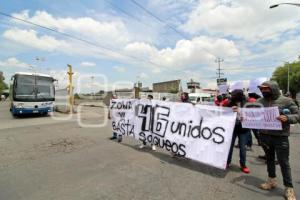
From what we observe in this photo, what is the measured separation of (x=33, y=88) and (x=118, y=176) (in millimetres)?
14001

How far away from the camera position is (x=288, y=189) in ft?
12.6

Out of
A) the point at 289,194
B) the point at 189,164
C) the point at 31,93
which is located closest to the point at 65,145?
the point at 189,164

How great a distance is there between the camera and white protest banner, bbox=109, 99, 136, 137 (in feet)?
25.2

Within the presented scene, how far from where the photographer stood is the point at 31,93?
639 inches

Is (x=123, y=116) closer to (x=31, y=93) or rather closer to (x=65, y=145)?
(x=65, y=145)

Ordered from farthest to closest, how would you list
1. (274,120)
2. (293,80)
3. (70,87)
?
(293,80), (70,87), (274,120)

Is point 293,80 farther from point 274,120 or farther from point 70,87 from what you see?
point 274,120

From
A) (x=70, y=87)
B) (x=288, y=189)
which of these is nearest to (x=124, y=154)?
(x=288, y=189)

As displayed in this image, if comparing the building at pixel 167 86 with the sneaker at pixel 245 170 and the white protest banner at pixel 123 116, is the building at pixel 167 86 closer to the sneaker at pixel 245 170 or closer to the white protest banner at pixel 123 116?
the white protest banner at pixel 123 116

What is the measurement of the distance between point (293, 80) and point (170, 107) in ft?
190

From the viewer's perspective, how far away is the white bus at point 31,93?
15.7m

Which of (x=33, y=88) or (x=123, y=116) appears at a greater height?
(x=33, y=88)

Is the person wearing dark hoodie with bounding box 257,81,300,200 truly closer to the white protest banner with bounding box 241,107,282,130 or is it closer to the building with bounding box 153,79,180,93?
the white protest banner with bounding box 241,107,282,130

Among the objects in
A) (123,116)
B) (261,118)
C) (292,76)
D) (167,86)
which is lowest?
(123,116)
